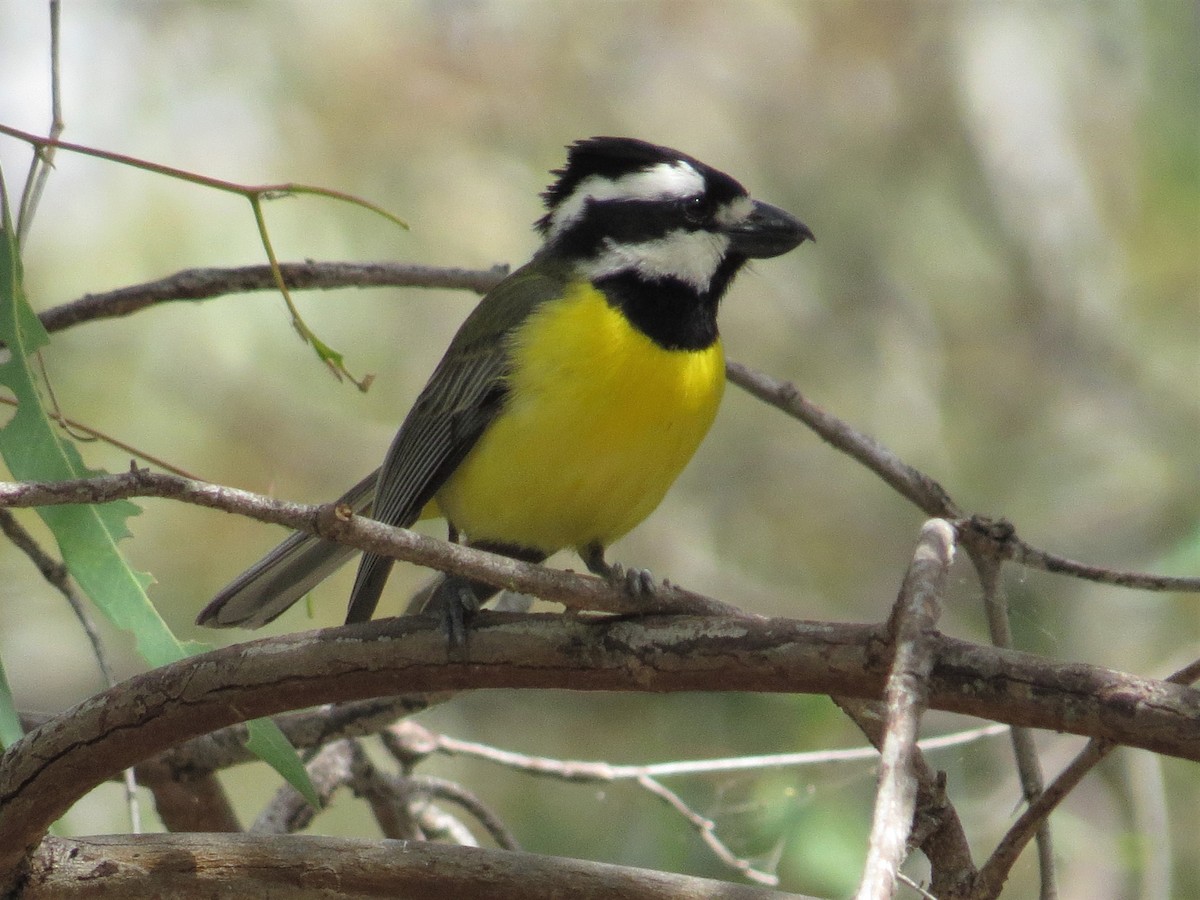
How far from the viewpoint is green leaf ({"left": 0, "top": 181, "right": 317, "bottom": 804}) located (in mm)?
2627

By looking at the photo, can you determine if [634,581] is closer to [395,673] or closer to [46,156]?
[395,673]

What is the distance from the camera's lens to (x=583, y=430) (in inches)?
131

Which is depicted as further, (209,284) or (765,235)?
(765,235)

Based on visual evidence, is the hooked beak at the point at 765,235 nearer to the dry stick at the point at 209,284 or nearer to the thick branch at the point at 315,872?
the dry stick at the point at 209,284

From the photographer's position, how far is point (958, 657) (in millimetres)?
2008

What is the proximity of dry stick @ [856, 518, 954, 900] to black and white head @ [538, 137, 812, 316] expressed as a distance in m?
1.69

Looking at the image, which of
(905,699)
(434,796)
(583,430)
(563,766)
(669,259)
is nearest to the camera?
(905,699)

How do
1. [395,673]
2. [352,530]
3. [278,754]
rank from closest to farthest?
[352,530], [395,673], [278,754]

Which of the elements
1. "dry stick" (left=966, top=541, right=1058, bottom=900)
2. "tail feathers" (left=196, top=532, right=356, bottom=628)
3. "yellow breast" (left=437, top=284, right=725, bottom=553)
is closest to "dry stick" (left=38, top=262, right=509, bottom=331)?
"yellow breast" (left=437, top=284, right=725, bottom=553)

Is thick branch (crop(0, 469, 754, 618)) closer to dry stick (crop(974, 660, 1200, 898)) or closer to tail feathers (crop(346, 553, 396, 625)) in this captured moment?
dry stick (crop(974, 660, 1200, 898))

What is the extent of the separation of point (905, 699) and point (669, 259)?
7.19ft

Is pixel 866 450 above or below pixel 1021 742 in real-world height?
above

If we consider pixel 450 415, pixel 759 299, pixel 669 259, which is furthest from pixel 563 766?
pixel 759 299

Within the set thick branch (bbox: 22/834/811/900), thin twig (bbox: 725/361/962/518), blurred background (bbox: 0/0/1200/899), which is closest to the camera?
thick branch (bbox: 22/834/811/900)
